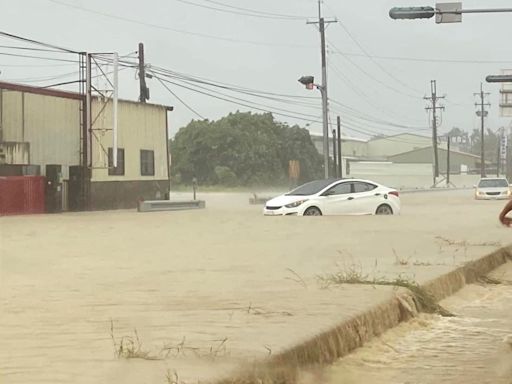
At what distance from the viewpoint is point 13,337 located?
694cm

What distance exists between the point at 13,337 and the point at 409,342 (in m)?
3.58

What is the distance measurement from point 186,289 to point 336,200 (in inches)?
660

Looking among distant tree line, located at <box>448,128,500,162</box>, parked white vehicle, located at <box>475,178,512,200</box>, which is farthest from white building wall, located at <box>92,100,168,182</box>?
distant tree line, located at <box>448,128,500,162</box>

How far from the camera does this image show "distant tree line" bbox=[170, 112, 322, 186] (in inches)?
3009

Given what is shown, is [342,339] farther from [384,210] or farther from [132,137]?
[132,137]

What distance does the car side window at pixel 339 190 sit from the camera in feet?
87.1

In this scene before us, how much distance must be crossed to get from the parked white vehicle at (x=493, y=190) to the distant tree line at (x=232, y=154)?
31.3 m

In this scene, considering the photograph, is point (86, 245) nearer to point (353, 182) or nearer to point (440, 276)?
point (440, 276)

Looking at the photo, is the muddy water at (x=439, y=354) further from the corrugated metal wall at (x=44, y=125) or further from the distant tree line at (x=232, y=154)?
the distant tree line at (x=232, y=154)

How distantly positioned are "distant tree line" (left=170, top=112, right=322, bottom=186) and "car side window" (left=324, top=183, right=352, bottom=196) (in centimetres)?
4818

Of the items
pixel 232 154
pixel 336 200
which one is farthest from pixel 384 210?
pixel 232 154

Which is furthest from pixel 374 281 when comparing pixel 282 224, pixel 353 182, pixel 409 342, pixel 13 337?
pixel 353 182

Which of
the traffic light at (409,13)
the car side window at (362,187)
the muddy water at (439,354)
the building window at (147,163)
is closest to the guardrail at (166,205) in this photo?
the building window at (147,163)

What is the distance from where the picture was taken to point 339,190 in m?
26.8
